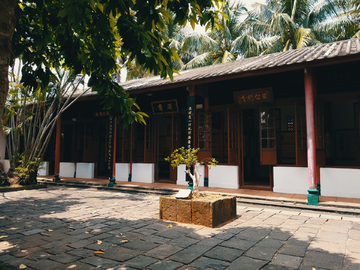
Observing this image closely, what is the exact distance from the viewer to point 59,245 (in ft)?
10.9

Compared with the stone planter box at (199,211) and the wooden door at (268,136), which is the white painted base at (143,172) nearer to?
the wooden door at (268,136)

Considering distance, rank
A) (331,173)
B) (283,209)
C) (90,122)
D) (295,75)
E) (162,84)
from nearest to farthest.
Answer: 1. (283,209)
2. (331,173)
3. (295,75)
4. (162,84)
5. (90,122)

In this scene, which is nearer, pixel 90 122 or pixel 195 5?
pixel 195 5

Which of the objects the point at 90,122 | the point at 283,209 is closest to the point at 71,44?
the point at 283,209

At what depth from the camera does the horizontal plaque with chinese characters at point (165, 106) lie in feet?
28.7

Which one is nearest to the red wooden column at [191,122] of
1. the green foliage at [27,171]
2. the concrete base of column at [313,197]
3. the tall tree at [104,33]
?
the concrete base of column at [313,197]

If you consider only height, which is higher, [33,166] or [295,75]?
[295,75]

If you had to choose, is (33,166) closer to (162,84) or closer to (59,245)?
(162,84)

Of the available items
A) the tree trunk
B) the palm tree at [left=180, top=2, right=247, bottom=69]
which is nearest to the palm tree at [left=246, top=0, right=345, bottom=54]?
the palm tree at [left=180, top=2, right=247, bottom=69]

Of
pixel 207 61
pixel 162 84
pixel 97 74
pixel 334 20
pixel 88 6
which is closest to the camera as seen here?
pixel 88 6

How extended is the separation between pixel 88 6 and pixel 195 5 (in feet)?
3.60

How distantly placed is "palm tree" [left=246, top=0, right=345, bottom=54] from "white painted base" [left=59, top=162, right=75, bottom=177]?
13.6 metres

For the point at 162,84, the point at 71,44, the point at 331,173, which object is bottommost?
the point at 331,173

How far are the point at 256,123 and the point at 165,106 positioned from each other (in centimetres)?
371
